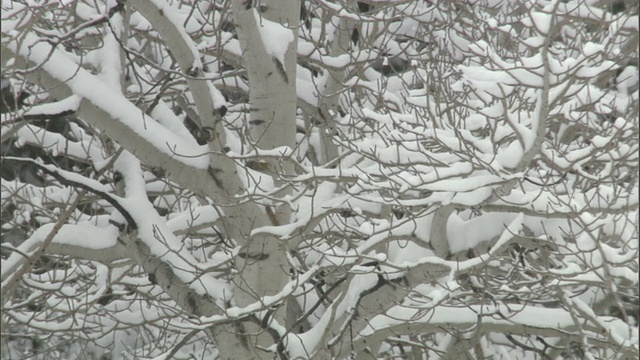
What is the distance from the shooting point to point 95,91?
4.31 metres

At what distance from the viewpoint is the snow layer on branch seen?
421 cm

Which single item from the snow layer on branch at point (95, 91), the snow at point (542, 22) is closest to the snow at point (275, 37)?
the snow layer on branch at point (95, 91)

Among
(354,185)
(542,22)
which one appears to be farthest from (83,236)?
(542,22)

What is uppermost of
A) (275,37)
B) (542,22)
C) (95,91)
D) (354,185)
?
(275,37)

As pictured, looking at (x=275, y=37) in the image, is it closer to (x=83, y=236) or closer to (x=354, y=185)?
(x=354, y=185)

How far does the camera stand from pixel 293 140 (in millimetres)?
5145

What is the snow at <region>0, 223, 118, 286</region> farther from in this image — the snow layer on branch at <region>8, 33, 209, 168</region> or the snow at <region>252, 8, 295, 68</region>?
the snow at <region>252, 8, 295, 68</region>

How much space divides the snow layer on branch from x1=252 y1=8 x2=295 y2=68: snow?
0.80m

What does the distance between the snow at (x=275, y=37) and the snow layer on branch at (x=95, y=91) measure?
0.80 meters

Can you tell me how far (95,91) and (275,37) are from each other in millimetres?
1170

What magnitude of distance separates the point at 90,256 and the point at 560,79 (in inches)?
119

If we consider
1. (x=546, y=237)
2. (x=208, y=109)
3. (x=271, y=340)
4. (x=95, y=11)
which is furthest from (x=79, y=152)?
(x=546, y=237)

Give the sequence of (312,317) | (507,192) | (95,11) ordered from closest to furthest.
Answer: (507,192), (95,11), (312,317)

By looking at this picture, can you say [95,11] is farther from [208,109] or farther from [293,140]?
[293,140]
